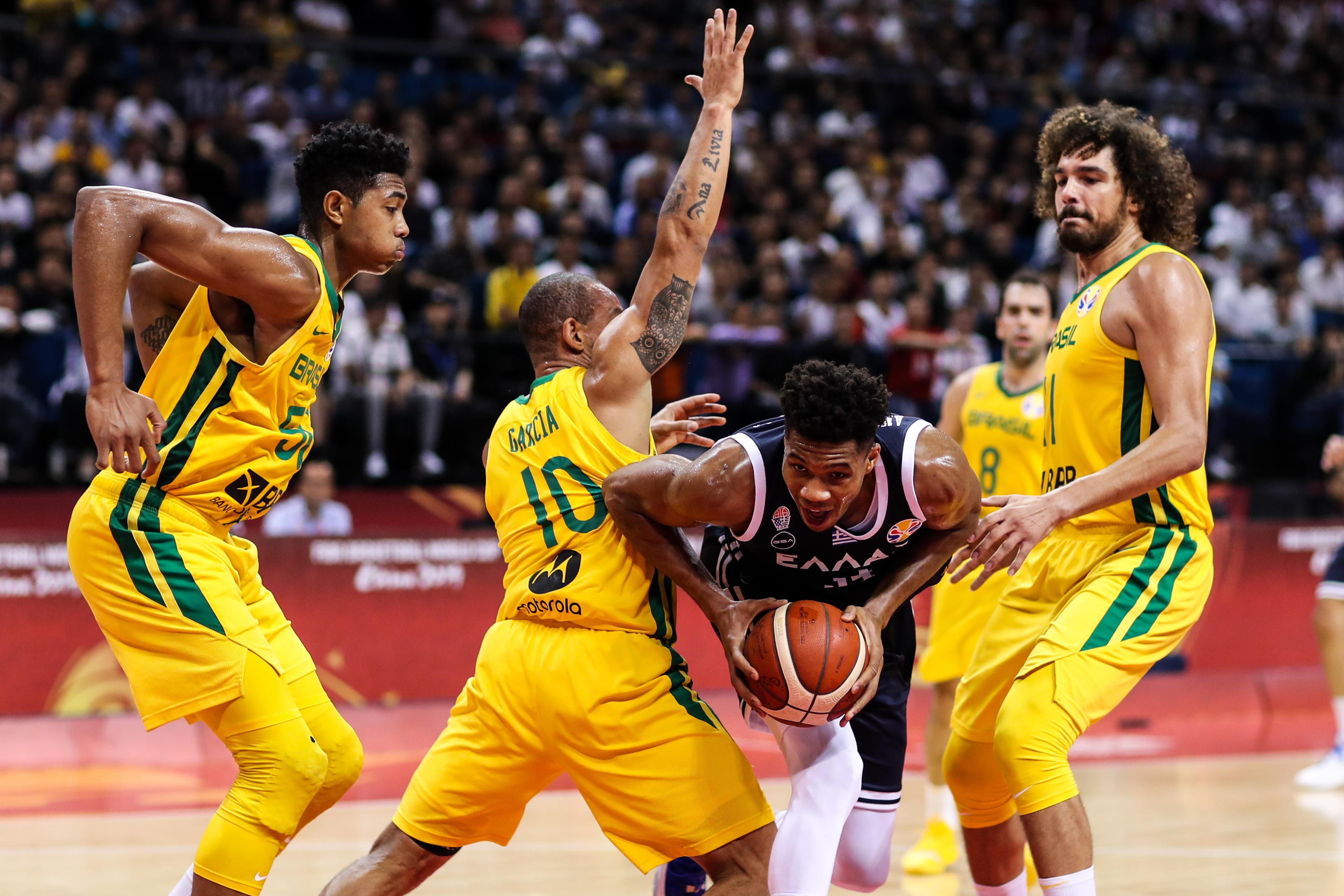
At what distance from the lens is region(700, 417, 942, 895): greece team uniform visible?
386cm

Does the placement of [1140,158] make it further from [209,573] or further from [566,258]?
[566,258]

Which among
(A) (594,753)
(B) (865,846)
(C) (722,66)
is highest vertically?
(C) (722,66)

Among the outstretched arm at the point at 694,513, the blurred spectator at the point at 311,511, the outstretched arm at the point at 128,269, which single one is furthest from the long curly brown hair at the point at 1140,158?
the blurred spectator at the point at 311,511

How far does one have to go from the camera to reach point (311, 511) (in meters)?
9.70

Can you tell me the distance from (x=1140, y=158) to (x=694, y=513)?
5.97 feet

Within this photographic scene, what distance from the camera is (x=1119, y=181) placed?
4.52 metres

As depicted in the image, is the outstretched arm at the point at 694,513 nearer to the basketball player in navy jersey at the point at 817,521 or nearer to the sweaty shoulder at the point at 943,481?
the basketball player in navy jersey at the point at 817,521

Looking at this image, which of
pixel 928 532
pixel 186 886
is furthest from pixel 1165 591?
pixel 186 886

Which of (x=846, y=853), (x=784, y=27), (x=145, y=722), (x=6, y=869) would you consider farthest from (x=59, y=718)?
(x=784, y=27)

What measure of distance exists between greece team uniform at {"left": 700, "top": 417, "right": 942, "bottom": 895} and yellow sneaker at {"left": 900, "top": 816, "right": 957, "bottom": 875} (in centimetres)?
168

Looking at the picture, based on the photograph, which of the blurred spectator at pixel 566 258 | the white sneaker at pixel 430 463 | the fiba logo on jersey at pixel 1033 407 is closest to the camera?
the fiba logo on jersey at pixel 1033 407

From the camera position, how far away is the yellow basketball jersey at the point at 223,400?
3.91 metres

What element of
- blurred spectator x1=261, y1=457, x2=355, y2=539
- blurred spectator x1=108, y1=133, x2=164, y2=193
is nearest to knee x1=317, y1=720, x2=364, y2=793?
blurred spectator x1=261, y1=457, x2=355, y2=539

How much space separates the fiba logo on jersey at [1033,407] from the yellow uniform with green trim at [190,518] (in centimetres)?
345
